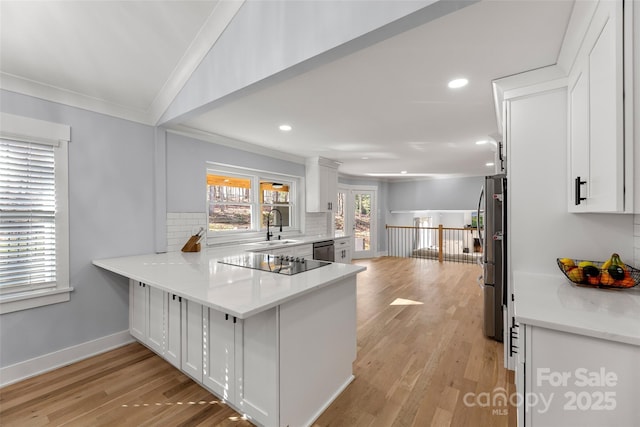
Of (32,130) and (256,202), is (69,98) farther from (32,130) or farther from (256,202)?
(256,202)

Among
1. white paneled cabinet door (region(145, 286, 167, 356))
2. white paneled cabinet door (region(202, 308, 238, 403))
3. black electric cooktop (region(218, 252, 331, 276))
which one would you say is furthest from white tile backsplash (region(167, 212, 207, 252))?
white paneled cabinet door (region(202, 308, 238, 403))

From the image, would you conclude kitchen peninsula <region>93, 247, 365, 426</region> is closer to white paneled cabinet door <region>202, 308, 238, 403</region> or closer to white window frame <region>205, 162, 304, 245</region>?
white paneled cabinet door <region>202, 308, 238, 403</region>

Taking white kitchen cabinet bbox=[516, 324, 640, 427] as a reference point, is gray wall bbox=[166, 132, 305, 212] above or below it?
above

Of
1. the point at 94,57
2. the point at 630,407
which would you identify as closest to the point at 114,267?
the point at 94,57

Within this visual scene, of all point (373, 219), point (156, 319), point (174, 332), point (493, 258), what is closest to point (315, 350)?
point (174, 332)

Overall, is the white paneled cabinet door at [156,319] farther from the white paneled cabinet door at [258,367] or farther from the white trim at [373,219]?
the white trim at [373,219]

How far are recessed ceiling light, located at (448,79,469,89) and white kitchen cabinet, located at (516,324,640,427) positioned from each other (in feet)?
5.85

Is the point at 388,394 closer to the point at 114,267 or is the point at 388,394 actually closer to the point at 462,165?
the point at 114,267

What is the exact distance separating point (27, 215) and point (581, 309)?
369cm

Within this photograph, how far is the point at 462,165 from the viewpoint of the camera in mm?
6023

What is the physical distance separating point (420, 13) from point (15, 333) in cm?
352

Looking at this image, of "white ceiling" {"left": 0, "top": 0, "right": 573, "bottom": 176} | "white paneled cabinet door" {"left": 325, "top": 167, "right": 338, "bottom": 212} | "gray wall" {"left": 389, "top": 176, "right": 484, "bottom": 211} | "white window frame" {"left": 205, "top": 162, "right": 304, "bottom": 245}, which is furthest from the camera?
"gray wall" {"left": 389, "top": 176, "right": 484, "bottom": 211}

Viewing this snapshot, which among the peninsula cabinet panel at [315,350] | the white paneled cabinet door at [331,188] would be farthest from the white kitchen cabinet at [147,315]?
the white paneled cabinet door at [331,188]

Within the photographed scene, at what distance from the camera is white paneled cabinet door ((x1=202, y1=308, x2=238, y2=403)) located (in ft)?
5.79
